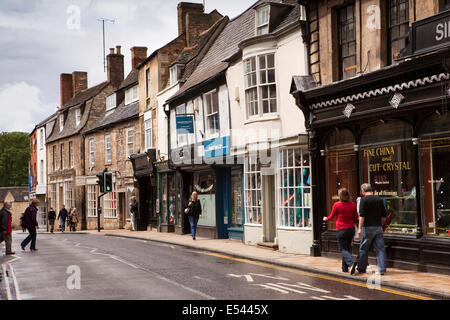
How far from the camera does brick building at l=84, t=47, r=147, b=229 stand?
35.7 metres

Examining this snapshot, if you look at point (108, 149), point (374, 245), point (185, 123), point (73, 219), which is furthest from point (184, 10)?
point (374, 245)

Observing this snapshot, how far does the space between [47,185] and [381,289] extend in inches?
1793

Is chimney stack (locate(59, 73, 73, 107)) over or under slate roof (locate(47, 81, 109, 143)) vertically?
over

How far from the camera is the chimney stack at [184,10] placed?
32406 millimetres

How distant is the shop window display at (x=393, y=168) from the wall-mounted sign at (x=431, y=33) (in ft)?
6.96

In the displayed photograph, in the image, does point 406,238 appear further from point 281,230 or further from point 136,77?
point 136,77

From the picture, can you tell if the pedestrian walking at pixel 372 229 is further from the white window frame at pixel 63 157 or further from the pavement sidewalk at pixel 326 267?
the white window frame at pixel 63 157

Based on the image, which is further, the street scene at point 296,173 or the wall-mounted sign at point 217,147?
the wall-mounted sign at point 217,147

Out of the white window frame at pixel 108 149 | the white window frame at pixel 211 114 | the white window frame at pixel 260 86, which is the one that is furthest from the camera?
the white window frame at pixel 108 149

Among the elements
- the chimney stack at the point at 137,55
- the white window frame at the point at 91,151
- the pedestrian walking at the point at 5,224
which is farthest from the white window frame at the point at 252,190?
the white window frame at the point at 91,151

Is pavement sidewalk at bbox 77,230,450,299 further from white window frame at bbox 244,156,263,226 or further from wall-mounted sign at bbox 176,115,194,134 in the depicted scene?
wall-mounted sign at bbox 176,115,194,134

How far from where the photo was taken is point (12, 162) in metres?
88.1

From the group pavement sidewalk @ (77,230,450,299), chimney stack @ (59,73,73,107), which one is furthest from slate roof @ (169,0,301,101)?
chimney stack @ (59,73,73,107)

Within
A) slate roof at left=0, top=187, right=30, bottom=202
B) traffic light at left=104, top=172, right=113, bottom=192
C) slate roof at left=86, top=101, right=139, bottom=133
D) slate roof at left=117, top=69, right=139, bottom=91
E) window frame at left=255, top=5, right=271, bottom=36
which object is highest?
slate roof at left=117, top=69, right=139, bottom=91
